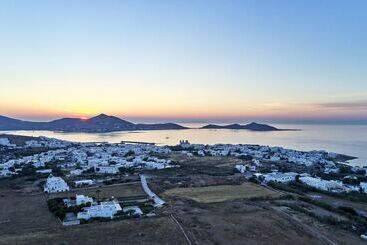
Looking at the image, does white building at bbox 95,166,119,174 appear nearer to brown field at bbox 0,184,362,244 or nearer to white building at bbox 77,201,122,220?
brown field at bbox 0,184,362,244

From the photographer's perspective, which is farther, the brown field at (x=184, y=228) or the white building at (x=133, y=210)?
the white building at (x=133, y=210)

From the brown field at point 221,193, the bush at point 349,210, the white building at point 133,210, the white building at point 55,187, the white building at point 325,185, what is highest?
the white building at point 55,187

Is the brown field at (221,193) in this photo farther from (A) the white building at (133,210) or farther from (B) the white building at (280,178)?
(A) the white building at (133,210)

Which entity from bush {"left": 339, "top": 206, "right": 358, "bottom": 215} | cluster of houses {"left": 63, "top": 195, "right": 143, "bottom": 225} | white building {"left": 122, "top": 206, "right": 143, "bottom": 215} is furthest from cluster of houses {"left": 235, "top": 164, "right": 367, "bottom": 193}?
cluster of houses {"left": 63, "top": 195, "right": 143, "bottom": 225}

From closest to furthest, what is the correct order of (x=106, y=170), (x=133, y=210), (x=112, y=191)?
(x=133, y=210) < (x=112, y=191) < (x=106, y=170)

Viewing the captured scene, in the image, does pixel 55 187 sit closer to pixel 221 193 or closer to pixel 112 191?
pixel 112 191

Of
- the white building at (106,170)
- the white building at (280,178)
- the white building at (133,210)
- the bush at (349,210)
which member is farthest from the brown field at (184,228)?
the white building at (106,170)

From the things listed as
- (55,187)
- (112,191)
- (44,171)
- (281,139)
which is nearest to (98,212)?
(112,191)
